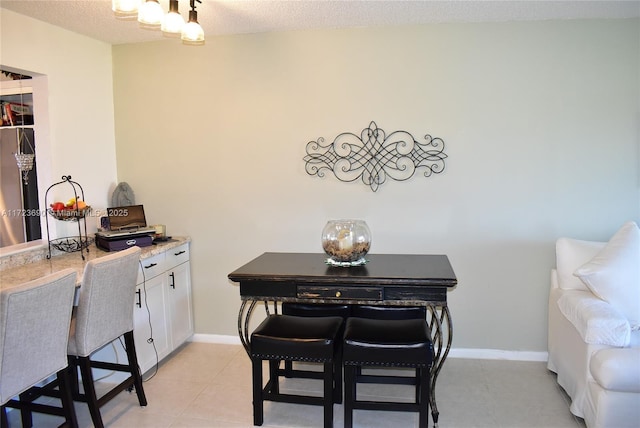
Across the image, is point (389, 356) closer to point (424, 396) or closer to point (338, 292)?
point (424, 396)

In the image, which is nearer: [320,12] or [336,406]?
[336,406]

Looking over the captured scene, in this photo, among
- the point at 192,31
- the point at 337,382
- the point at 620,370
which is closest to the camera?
the point at 620,370

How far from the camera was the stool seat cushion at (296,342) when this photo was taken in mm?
2383

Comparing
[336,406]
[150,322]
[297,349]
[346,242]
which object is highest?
[346,242]

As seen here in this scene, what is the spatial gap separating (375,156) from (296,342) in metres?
1.58

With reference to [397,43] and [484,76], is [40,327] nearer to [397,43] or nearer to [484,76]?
[397,43]

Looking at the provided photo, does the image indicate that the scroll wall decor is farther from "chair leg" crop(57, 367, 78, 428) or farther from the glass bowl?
"chair leg" crop(57, 367, 78, 428)

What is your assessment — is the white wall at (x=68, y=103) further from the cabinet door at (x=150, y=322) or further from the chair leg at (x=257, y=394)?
the chair leg at (x=257, y=394)

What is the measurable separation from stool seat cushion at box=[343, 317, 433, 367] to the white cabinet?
4.90ft

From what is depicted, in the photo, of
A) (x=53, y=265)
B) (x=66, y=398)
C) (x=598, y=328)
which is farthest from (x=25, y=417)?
(x=598, y=328)

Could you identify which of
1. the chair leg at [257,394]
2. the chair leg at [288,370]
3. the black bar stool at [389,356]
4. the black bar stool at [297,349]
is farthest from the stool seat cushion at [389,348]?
the chair leg at [288,370]

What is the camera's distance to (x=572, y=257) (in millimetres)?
2941

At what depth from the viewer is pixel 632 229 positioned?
2.72 meters

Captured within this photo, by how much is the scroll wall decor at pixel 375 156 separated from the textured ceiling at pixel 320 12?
2.56ft
